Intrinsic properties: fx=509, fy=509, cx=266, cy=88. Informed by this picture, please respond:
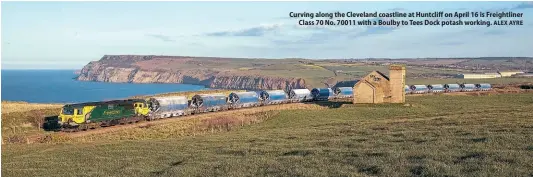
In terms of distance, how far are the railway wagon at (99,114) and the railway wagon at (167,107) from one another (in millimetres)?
1460

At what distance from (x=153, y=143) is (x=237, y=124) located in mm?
17177

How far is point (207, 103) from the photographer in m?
58.7

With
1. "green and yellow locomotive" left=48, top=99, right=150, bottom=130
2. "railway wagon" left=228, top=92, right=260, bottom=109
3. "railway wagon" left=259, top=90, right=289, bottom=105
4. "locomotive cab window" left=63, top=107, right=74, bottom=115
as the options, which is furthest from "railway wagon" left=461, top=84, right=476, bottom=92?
"locomotive cab window" left=63, top=107, right=74, bottom=115

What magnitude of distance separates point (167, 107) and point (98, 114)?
9.01 metres

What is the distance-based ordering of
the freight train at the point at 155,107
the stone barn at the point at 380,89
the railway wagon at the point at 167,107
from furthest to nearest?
1. the stone barn at the point at 380,89
2. the railway wagon at the point at 167,107
3. the freight train at the point at 155,107

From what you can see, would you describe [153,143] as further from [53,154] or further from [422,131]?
[422,131]

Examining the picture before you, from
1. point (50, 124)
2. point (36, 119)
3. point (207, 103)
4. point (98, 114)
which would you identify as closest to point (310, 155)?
point (98, 114)

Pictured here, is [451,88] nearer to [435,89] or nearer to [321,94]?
[435,89]

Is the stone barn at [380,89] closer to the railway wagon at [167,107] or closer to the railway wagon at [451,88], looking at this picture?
the railway wagon at [167,107]

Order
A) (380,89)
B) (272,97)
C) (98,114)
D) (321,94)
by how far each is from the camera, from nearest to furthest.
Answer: (98,114)
(380,89)
(272,97)
(321,94)

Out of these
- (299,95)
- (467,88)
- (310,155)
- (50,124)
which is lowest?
(50,124)

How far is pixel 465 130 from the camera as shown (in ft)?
94.1

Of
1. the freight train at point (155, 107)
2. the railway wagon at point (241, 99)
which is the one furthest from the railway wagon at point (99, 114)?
the railway wagon at point (241, 99)

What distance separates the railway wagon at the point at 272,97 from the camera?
69.6 m
